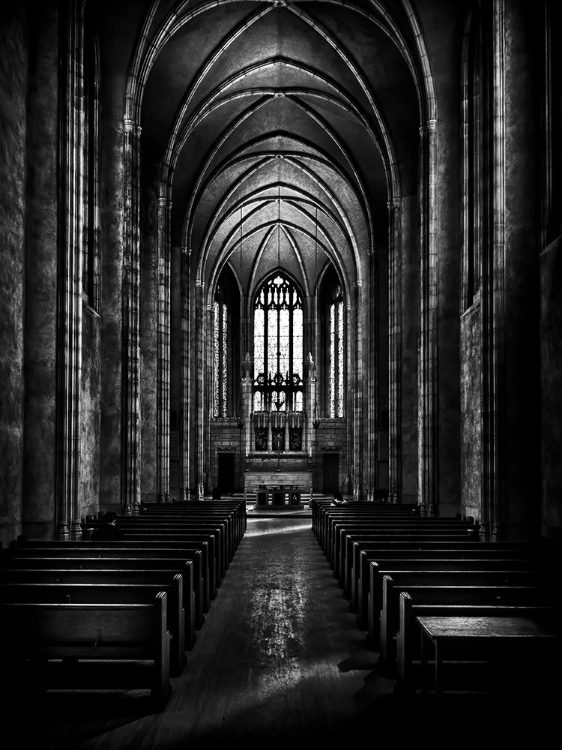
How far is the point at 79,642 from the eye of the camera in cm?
570

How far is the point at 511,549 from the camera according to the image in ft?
29.5

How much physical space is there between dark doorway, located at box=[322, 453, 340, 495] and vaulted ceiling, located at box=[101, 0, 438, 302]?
34.8ft

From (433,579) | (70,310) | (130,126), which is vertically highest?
(130,126)

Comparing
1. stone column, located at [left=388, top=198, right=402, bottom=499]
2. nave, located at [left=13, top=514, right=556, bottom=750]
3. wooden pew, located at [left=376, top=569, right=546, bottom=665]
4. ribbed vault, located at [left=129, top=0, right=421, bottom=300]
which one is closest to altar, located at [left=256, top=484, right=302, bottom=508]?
stone column, located at [left=388, top=198, right=402, bottom=499]

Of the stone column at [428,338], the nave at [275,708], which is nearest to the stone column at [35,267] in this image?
the nave at [275,708]

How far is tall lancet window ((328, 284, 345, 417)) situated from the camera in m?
44.6

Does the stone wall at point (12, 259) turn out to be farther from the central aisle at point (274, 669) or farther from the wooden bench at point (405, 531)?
the wooden bench at point (405, 531)

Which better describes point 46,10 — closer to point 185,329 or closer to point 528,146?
point 528,146

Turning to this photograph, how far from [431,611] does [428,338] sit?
13026 millimetres

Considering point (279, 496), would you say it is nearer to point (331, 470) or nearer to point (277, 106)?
point (331, 470)

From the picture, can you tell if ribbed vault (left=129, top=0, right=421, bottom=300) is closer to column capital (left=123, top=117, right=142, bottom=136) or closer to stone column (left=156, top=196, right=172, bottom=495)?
column capital (left=123, top=117, right=142, bottom=136)

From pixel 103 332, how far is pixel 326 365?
28.5 m

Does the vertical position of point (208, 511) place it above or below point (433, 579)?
below

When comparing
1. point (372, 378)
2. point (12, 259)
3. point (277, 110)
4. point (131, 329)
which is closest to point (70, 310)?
point (12, 259)
